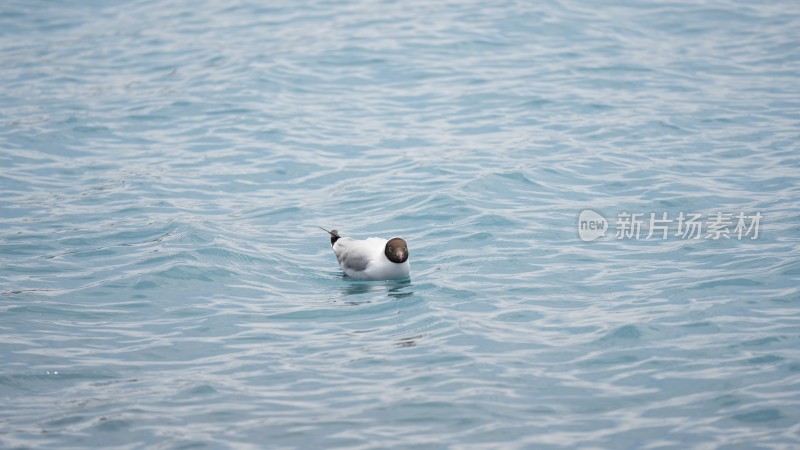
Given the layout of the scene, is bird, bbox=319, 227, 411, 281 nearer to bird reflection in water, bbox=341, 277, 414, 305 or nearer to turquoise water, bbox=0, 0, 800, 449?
bird reflection in water, bbox=341, 277, 414, 305

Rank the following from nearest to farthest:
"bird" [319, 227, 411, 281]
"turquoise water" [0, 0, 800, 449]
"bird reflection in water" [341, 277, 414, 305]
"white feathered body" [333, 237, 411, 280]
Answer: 1. "turquoise water" [0, 0, 800, 449]
2. "bird reflection in water" [341, 277, 414, 305]
3. "bird" [319, 227, 411, 281]
4. "white feathered body" [333, 237, 411, 280]

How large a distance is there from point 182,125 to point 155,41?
5.42m

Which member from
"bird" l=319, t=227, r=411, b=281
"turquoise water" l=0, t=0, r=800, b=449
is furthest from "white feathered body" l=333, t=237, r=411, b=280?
"turquoise water" l=0, t=0, r=800, b=449

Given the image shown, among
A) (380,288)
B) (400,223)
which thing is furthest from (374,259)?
(400,223)

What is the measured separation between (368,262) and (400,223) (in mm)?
2064

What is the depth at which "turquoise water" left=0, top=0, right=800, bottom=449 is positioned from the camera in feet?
26.2

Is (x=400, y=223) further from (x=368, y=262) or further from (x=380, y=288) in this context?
(x=380, y=288)

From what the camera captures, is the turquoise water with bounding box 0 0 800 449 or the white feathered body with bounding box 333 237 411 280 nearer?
the turquoise water with bounding box 0 0 800 449

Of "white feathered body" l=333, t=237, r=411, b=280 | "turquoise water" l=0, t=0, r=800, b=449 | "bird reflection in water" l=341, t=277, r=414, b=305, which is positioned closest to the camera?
"turquoise water" l=0, t=0, r=800, b=449

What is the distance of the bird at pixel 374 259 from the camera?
10652 mm

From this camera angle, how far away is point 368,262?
35.8 feet

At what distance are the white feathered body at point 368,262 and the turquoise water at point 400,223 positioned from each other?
0.62ft

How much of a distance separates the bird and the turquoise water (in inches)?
7.6

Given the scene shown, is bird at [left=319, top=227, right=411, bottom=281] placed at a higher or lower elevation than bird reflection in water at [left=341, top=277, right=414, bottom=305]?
higher
